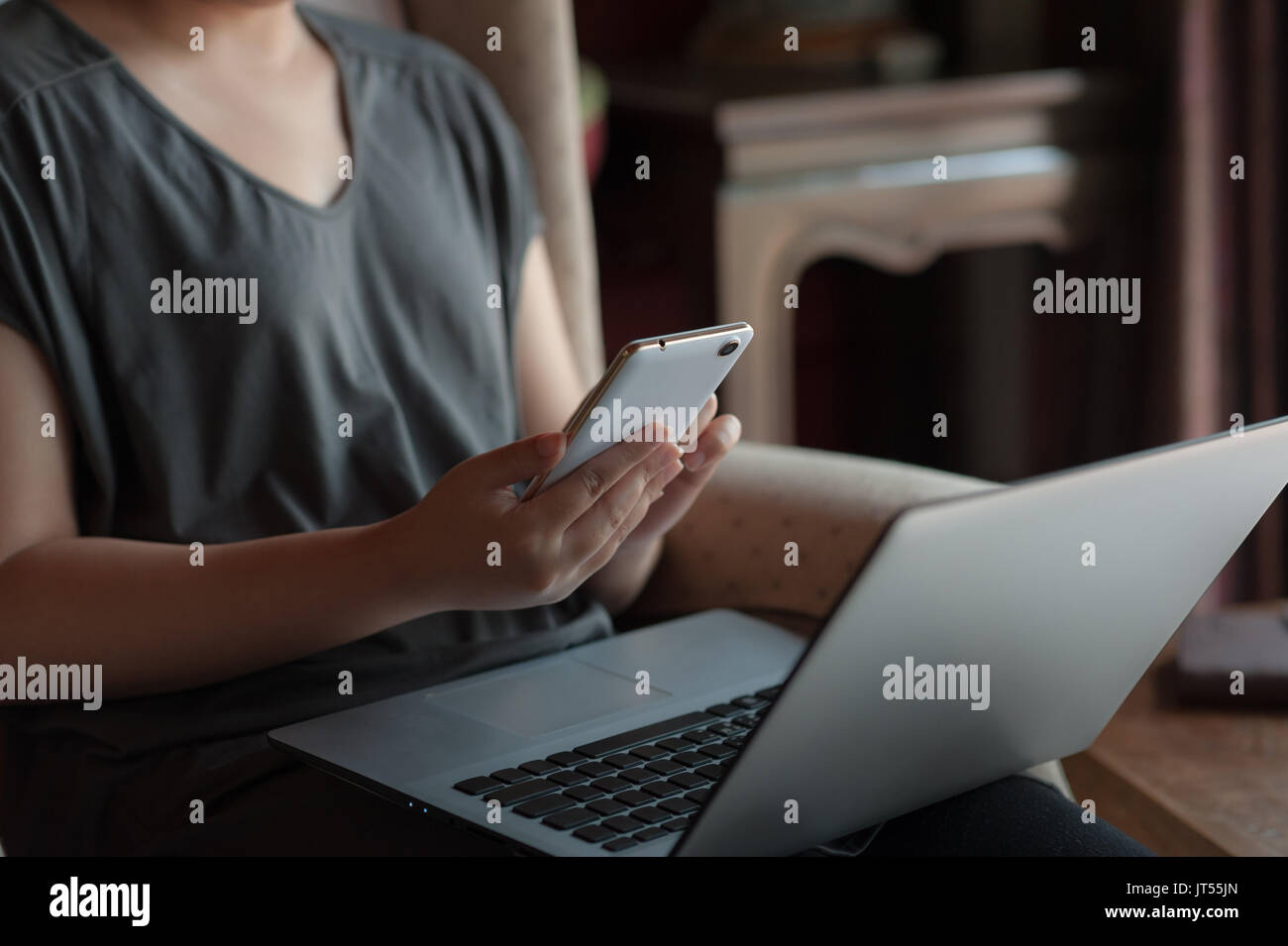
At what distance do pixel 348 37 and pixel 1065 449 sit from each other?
55.9 inches

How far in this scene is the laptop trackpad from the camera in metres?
0.72

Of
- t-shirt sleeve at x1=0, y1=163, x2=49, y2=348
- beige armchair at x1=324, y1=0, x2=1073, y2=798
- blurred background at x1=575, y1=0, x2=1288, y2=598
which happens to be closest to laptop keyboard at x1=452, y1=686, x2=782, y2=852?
beige armchair at x1=324, y1=0, x2=1073, y2=798

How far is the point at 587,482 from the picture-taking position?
65 cm

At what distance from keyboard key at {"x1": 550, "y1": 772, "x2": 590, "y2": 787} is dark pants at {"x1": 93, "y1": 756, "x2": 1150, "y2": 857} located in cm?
4

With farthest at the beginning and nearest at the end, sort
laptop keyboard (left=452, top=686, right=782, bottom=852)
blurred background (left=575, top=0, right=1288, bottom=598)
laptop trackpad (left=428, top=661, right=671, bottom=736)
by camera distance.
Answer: blurred background (left=575, top=0, right=1288, bottom=598)
laptop trackpad (left=428, top=661, right=671, bottom=736)
laptop keyboard (left=452, top=686, right=782, bottom=852)

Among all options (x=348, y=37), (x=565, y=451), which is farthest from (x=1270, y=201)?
(x=565, y=451)

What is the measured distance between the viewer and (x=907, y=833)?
0.67 meters

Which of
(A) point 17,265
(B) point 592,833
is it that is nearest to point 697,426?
(B) point 592,833

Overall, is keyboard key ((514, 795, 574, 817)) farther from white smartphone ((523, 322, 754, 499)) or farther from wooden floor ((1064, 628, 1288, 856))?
wooden floor ((1064, 628, 1288, 856))

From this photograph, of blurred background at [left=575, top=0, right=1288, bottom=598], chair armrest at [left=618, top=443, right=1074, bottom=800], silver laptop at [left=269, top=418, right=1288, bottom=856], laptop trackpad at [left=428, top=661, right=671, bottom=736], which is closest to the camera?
silver laptop at [left=269, top=418, right=1288, bottom=856]

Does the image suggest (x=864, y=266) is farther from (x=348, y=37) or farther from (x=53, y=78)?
(x=53, y=78)

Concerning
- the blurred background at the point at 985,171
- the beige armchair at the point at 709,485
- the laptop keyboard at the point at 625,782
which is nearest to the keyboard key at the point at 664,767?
the laptop keyboard at the point at 625,782

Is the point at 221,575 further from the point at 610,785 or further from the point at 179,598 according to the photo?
the point at 610,785
